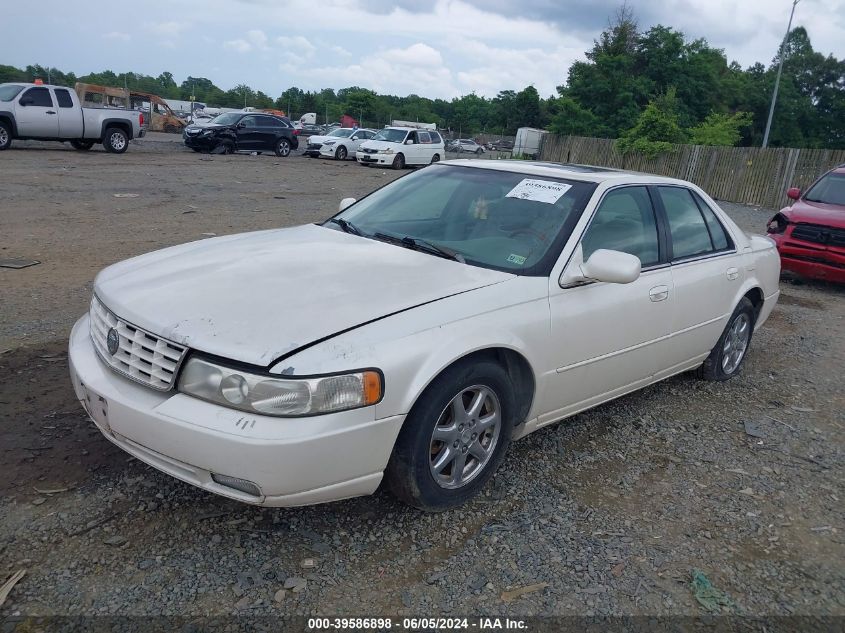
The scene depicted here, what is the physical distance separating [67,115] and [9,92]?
147cm

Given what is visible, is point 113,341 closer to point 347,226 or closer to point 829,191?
point 347,226

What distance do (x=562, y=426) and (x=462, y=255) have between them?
135 centimetres

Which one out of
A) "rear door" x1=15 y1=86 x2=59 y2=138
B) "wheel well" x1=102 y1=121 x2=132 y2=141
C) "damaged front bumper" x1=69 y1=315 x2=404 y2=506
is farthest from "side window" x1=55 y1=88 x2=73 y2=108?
"damaged front bumper" x1=69 y1=315 x2=404 y2=506

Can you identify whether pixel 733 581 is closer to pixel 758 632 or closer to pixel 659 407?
pixel 758 632

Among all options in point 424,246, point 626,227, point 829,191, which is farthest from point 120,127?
point 626,227

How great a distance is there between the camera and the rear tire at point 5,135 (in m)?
18.5

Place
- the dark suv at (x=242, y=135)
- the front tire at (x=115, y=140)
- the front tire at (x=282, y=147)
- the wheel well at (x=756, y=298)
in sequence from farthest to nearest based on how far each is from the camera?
the front tire at (x=282, y=147) < the dark suv at (x=242, y=135) < the front tire at (x=115, y=140) < the wheel well at (x=756, y=298)

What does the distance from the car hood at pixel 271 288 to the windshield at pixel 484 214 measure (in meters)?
0.22

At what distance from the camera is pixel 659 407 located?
15.0 ft

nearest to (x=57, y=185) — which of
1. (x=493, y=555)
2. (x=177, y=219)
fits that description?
(x=177, y=219)

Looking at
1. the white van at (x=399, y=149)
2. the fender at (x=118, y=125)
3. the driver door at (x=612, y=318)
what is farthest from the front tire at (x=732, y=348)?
the white van at (x=399, y=149)

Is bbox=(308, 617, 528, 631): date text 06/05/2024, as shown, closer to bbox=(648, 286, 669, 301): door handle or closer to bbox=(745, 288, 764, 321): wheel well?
bbox=(648, 286, 669, 301): door handle

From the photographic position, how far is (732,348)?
503 centimetres

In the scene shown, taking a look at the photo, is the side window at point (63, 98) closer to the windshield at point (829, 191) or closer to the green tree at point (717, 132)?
the windshield at point (829, 191)
